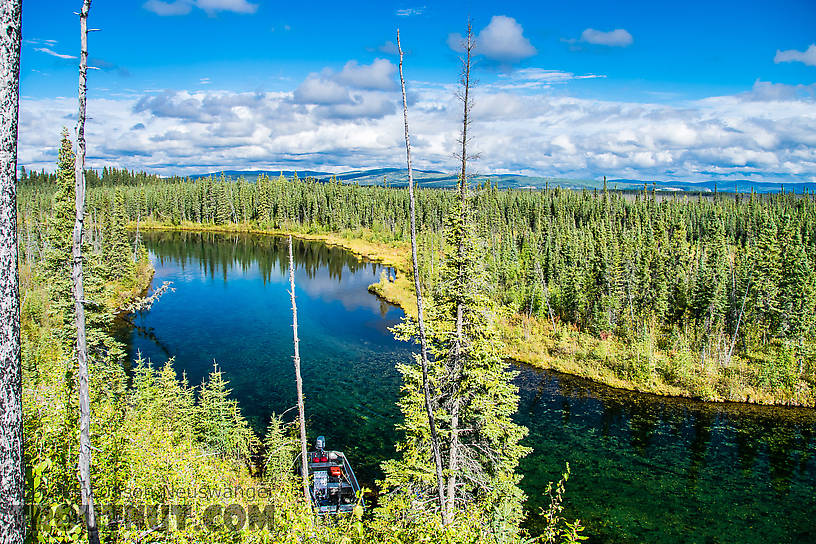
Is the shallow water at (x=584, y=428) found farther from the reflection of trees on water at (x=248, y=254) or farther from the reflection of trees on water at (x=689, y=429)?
the reflection of trees on water at (x=248, y=254)

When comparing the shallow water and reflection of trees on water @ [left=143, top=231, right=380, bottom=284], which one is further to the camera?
reflection of trees on water @ [left=143, top=231, right=380, bottom=284]

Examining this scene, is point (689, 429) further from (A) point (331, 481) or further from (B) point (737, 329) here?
(A) point (331, 481)

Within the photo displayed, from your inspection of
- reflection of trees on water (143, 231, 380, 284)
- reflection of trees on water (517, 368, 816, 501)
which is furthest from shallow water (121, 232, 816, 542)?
reflection of trees on water (143, 231, 380, 284)

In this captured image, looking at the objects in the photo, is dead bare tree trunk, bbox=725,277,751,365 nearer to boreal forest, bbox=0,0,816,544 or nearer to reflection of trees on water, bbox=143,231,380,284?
boreal forest, bbox=0,0,816,544

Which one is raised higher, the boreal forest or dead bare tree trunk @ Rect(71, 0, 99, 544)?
dead bare tree trunk @ Rect(71, 0, 99, 544)

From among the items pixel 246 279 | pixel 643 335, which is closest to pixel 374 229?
pixel 246 279
